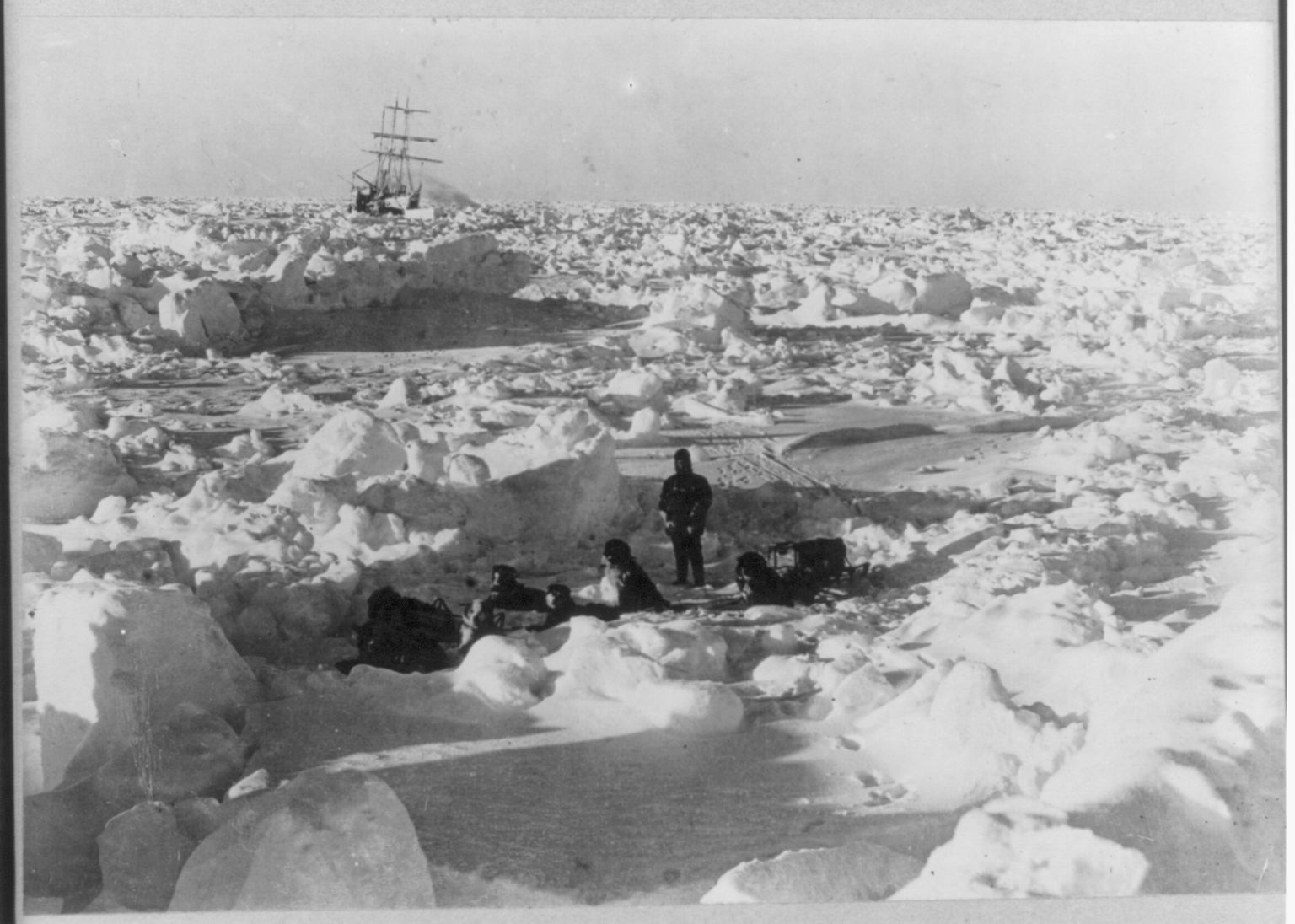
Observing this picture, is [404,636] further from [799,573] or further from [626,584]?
[799,573]

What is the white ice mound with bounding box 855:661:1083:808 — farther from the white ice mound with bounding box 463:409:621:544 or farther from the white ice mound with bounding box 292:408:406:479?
the white ice mound with bounding box 292:408:406:479

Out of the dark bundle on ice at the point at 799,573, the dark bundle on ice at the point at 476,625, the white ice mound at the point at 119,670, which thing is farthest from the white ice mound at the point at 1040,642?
the white ice mound at the point at 119,670

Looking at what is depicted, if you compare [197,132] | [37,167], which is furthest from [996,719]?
[37,167]

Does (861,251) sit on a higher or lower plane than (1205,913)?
higher

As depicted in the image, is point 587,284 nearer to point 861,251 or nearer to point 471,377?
point 471,377

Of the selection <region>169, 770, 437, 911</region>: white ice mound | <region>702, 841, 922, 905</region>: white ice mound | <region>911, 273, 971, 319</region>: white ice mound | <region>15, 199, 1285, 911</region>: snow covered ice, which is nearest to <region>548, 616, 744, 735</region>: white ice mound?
<region>15, 199, 1285, 911</region>: snow covered ice

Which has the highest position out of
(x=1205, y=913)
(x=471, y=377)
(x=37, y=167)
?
(x=37, y=167)

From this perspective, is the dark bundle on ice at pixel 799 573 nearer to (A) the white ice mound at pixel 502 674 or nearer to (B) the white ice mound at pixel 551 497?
(B) the white ice mound at pixel 551 497
